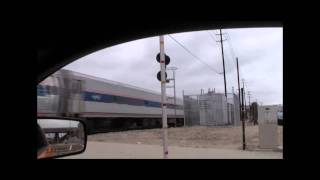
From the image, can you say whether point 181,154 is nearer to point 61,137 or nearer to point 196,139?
point 196,139

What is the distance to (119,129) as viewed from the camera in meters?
33.2

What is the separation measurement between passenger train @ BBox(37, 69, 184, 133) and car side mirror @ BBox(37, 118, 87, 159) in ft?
42.4

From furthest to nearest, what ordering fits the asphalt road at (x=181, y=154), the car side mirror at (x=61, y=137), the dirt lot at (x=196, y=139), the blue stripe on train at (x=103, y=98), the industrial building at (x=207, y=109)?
the industrial building at (x=207, y=109) < the blue stripe on train at (x=103, y=98) < the dirt lot at (x=196, y=139) < the asphalt road at (x=181, y=154) < the car side mirror at (x=61, y=137)

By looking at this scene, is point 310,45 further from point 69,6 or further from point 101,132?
point 101,132

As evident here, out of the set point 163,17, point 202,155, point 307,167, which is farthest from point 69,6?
point 202,155

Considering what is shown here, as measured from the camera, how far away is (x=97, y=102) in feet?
92.2

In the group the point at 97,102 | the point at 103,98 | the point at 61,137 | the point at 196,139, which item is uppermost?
the point at 103,98

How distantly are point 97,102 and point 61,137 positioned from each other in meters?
24.5

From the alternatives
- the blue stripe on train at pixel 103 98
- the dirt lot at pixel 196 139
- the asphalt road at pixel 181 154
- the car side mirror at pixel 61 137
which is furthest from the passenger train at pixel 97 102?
the car side mirror at pixel 61 137

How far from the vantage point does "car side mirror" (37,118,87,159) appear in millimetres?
3398

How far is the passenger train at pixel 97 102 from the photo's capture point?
22.4 metres

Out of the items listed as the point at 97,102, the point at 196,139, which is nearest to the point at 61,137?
the point at 196,139

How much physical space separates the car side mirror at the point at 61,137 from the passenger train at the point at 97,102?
1292 centimetres

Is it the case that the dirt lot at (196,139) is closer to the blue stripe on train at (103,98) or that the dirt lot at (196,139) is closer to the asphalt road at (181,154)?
the asphalt road at (181,154)
